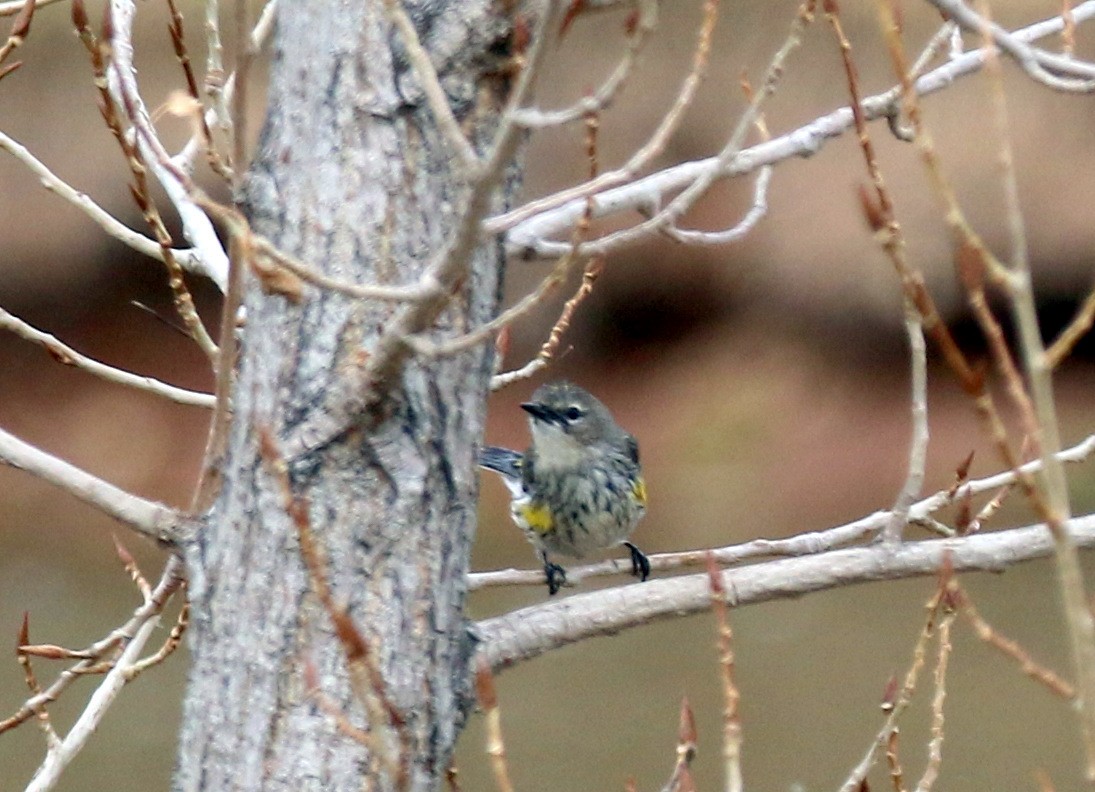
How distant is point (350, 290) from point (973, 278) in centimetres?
78

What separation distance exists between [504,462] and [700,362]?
30.5 feet

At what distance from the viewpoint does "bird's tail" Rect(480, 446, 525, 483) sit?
597 centimetres

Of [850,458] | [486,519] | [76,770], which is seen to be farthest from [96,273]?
[850,458]

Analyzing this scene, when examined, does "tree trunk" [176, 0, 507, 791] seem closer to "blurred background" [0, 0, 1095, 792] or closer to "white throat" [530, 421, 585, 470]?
"white throat" [530, 421, 585, 470]

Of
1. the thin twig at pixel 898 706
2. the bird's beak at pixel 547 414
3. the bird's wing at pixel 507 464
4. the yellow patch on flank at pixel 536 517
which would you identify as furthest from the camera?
the bird's wing at pixel 507 464

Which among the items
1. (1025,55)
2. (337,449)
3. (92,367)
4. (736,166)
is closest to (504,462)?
(92,367)

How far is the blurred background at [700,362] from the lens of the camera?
1130cm

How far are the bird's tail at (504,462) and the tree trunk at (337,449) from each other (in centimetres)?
332

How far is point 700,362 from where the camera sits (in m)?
15.2

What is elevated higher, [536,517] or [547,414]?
[547,414]

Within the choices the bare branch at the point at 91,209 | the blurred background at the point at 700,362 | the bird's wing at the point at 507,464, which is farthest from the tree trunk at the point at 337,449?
the blurred background at the point at 700,362

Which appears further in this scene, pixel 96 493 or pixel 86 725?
pixel 86 725

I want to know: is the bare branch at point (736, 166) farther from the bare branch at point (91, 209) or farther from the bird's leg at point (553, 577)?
the bird's leg at point (553, 577)

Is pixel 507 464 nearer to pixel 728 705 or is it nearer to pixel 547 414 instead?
pixel 547 414
